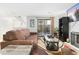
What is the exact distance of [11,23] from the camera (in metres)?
1.56

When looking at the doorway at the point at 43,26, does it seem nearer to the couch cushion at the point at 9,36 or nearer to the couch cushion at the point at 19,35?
the couch cushion at the point at 19,35

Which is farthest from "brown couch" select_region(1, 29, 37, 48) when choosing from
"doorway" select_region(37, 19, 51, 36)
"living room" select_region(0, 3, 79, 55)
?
"doorway" select_region(37, 19, 51, 36)

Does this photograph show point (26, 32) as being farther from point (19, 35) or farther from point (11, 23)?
point (11, 23)

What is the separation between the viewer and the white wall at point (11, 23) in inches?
54.2

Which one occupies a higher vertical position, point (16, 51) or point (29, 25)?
point (29, 25)

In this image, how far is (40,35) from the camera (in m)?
1.76

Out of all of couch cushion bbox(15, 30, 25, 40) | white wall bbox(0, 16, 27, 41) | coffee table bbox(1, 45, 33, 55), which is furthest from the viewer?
couch cushion bbox(15, 30, 25, 40)

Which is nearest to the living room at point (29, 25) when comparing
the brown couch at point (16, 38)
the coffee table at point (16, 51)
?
the brown couch at point (16, 38)

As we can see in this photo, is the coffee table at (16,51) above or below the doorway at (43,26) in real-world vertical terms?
below

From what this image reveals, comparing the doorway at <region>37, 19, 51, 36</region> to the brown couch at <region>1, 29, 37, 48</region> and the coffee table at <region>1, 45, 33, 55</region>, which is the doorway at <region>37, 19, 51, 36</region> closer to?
the brown couch at <region>1, 29, 37, 48</region>

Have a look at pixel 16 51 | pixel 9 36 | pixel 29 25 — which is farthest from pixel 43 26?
pixel 16 51

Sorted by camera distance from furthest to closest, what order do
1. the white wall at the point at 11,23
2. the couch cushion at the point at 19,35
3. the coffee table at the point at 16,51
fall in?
the couch cushion at the point at 19,35
the white wall at the point at 11,23
the coffee table at the point at 16,51

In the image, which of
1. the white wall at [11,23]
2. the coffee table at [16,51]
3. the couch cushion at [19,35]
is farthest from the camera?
the couch cushion at [19,35]

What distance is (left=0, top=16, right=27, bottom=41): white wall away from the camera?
4.51 ft
